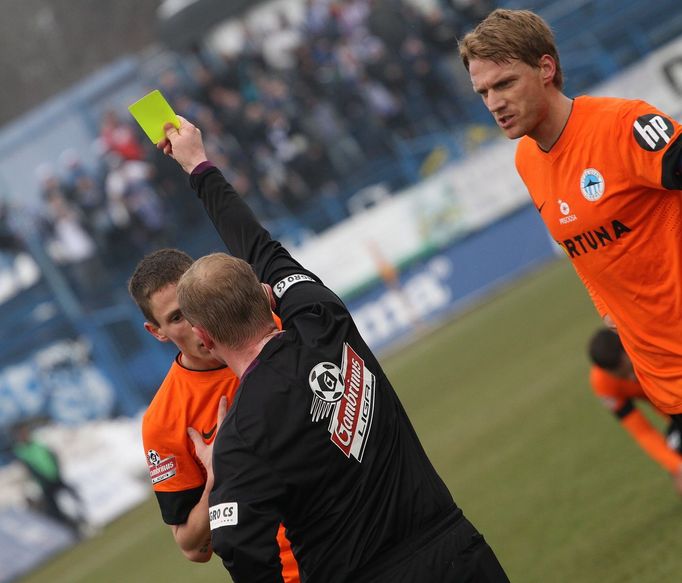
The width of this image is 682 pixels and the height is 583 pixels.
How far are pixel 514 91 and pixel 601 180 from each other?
1.35ft

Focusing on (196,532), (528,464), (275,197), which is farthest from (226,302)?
(275,197)

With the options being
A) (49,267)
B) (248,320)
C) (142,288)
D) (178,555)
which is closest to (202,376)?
(142,288)

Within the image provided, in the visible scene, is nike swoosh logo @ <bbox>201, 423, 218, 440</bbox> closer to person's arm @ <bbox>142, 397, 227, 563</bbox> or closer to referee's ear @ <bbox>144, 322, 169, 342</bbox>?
person's arm @ <bbox>142, 397, 227, 563</bbox>

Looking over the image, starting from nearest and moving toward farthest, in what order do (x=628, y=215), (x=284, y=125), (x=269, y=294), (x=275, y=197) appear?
(x=269, y=294) < (x=628, y=215) < (x=275, y=197) < (x=284, y=125)

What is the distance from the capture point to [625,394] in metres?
5.69

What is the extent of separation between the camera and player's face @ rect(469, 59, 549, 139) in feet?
11.3

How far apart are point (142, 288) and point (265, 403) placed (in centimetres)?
113

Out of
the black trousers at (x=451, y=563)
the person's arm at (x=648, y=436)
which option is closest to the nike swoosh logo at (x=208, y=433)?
the black trousers at (x=451, y=563)

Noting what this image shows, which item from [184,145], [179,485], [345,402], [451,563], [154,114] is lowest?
[451,563]

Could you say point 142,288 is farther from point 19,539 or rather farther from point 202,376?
point 19,539

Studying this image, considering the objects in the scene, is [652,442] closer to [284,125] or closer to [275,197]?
[275,197]

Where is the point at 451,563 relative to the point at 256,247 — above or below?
below

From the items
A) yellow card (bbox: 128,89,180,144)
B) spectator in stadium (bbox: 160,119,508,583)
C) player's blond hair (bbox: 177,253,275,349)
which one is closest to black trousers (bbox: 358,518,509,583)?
spectator in stadium (bbox: 160,119,508,583)

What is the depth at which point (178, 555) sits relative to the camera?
33.8 feet
